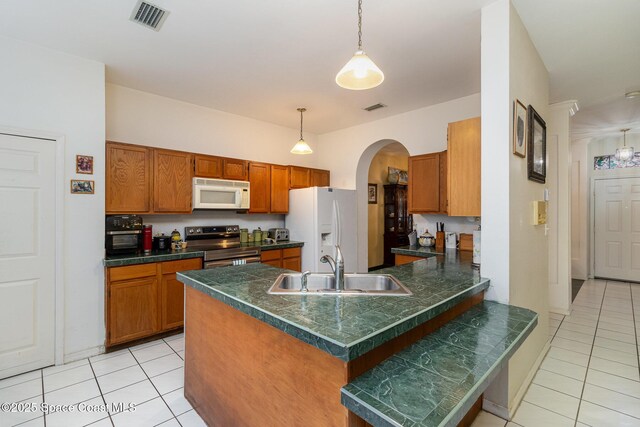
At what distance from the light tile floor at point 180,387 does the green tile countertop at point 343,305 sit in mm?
955

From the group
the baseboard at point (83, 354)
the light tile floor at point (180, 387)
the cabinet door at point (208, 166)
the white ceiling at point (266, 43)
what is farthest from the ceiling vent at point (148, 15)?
the baseboard at point (83, 354)

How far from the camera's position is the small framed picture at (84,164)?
287 cm

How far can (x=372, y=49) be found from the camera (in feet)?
8.84

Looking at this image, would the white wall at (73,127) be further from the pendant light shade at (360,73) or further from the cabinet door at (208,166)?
the pendant light shade at (360,73)

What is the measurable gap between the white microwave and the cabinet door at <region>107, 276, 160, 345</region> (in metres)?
1.10

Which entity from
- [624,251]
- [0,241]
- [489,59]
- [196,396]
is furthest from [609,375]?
[0,241]

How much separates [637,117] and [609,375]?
13.6 feet

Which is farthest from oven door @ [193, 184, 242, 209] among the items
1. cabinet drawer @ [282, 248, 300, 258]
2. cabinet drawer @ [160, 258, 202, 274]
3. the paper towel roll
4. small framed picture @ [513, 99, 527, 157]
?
small framed picture @ [513, 99, 527, 157]

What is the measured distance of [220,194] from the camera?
4.02m

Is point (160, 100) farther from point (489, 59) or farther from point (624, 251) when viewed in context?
point (624, 251)

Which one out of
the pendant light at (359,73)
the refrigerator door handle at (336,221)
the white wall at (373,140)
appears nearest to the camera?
the pendant light at (359,73)

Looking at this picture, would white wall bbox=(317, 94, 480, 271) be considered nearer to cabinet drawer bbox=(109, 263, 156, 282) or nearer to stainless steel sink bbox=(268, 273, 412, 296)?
stainless steel sink bbox=(268, 273, 412, 296)

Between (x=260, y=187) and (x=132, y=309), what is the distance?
7.30 feet

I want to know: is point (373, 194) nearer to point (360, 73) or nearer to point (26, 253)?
point (360, 73)
